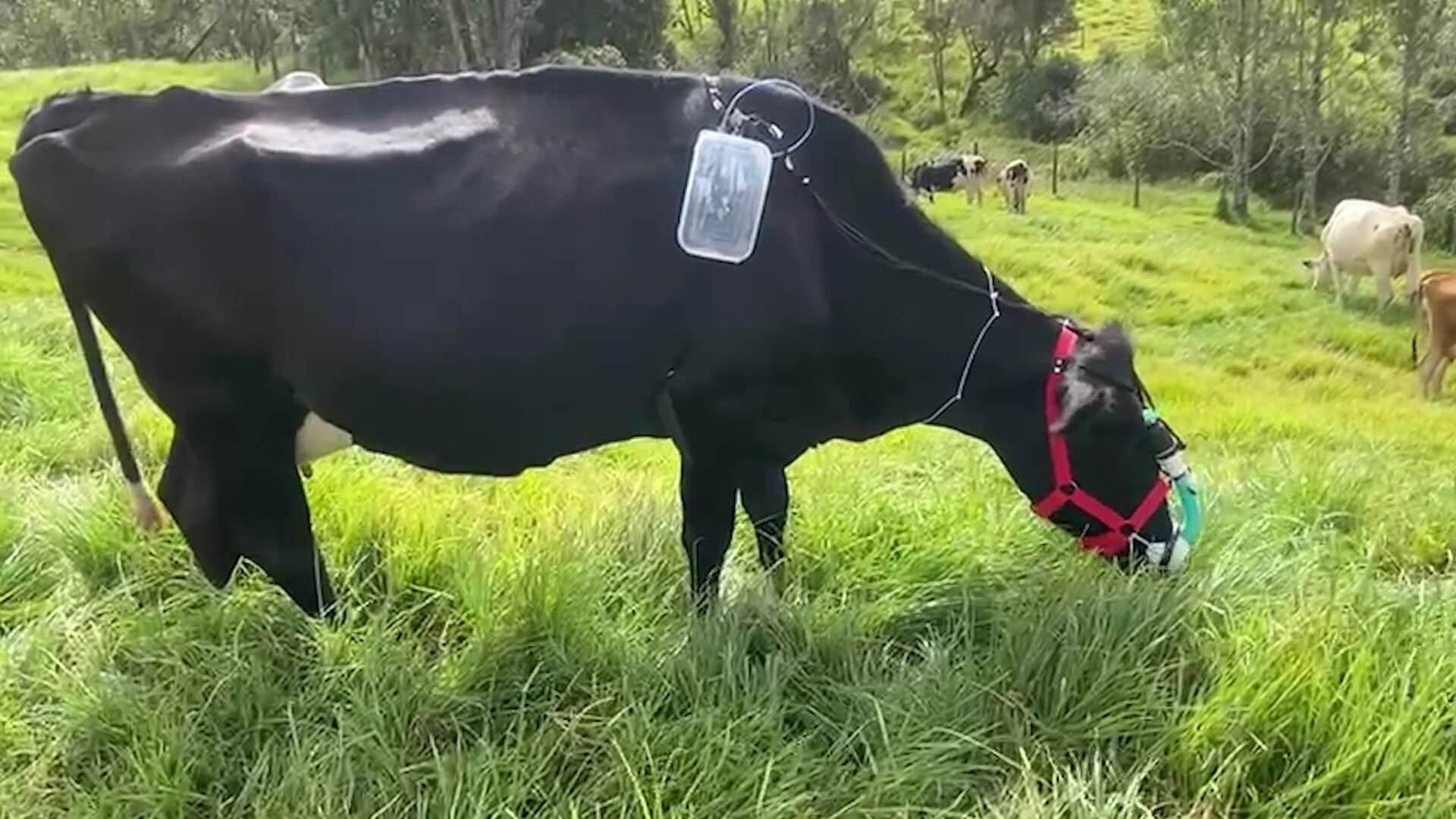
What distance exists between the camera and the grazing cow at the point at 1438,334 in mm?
12180

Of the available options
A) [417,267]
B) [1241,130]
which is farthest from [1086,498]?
[1241,130]

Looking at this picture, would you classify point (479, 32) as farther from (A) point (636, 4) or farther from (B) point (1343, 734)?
(B) point (1343, 734)

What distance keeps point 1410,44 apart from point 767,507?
2537cm

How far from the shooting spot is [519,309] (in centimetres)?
325

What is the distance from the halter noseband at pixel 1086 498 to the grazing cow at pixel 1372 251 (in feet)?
46.6

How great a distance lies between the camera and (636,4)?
31922 mm

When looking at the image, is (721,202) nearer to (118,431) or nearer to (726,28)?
(118,431)

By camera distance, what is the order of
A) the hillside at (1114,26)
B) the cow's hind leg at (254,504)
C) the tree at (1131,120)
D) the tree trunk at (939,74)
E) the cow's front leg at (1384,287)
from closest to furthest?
the cow's hind leg at (254,504) < the cow's front leg at (1384,287) < the tree at (1131,120) < the tree trunk at (939,74) < the hillside at (1114,26)

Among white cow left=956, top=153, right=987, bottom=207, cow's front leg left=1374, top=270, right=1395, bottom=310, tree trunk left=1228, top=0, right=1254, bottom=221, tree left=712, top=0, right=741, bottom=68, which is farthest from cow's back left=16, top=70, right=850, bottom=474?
tree left=712, top=0, right=741, bottom=68

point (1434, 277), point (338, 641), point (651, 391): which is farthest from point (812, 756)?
point (1434, 277)

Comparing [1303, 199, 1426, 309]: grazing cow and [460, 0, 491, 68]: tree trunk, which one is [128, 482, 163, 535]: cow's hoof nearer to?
[1303, 199, 1426, 309]: grazing cow

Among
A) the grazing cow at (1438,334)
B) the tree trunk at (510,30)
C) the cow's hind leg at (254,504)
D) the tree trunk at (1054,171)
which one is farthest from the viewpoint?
the tree trunk at (1054,171)

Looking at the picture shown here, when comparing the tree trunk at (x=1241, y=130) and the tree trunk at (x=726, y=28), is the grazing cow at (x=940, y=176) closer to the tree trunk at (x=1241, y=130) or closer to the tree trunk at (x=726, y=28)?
the tree trunk at (x=1241, y=130)

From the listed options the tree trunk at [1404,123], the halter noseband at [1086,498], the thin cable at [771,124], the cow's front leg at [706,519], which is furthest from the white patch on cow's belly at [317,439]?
the tree trunk at [1404,123]
